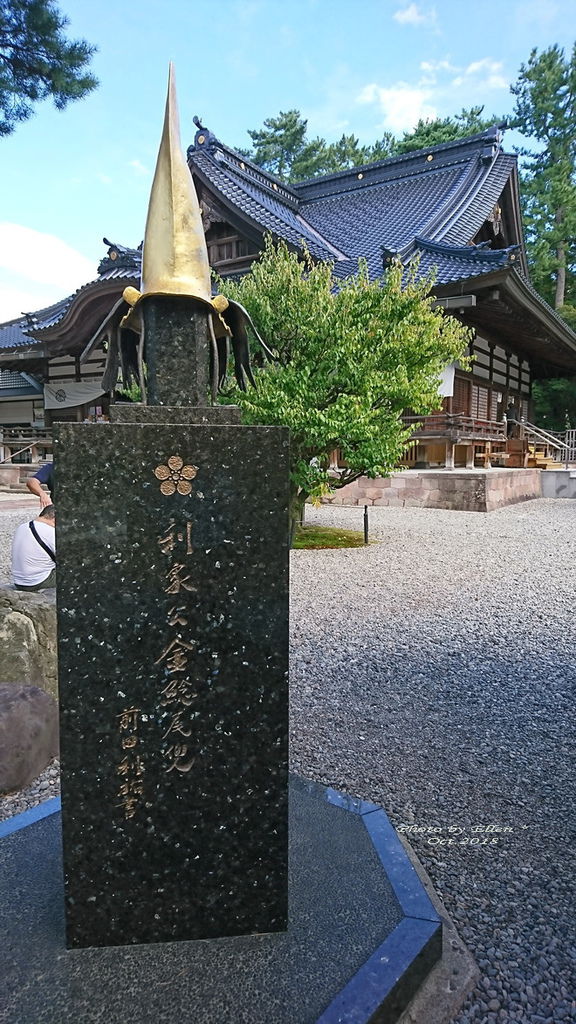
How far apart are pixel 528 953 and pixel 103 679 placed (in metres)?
1.49

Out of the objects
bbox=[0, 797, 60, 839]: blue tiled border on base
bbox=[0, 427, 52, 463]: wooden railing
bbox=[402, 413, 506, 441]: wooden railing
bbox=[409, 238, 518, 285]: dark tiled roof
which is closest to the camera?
bbox=[0, 797, 60, 839]: blue tiled border on base

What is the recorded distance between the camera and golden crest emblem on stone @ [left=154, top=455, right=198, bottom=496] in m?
1.44

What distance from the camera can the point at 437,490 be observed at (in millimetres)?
12508

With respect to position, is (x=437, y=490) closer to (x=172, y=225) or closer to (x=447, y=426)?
(x=447, y=426)

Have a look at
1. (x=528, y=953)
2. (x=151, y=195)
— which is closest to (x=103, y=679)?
(x=151, y=195)

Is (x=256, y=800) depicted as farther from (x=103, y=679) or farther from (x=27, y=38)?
(x=27, y=38)

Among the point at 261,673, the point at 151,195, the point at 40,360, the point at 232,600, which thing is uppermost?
the point at 40,360

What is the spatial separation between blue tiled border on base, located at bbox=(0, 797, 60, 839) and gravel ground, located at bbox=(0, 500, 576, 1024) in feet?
1.24

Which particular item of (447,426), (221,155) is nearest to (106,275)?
(221,155)

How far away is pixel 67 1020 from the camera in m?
1.34

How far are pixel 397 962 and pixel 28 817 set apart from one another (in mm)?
1409

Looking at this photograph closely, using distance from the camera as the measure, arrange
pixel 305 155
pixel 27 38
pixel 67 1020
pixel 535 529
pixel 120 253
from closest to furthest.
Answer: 1. pixel 67 1020
2. pixel 27 38
3. pixel 535 529
4. pixel 120 253
5. pixel 305 155

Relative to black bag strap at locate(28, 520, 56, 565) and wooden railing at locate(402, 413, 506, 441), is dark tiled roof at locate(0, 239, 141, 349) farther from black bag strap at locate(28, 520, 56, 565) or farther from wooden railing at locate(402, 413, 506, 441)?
black bag strap at locate(28, 520, 56, 565)

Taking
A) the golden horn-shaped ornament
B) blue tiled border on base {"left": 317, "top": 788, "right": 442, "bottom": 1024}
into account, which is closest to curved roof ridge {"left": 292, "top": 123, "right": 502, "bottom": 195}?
the golden horn-shaped ornament
